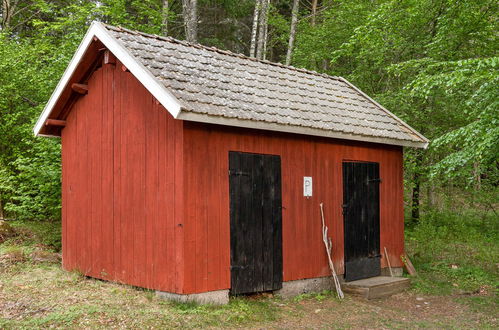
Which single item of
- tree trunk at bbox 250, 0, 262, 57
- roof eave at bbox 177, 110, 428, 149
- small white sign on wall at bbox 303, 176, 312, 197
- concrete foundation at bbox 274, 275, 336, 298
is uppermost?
tree trunk at bbox 250, 0, 262, 57

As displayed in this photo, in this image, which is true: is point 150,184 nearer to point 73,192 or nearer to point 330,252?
point 73,192

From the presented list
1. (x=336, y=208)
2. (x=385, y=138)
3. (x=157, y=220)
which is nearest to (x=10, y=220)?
(x=157, y=220)

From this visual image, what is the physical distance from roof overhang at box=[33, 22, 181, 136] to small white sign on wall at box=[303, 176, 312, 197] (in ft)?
11.3

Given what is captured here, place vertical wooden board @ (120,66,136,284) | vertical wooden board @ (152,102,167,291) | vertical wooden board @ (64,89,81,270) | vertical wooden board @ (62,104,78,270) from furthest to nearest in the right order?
vertical wooden board @ (62,104,78,270)
vertical wooden board @ (64,89,81,270)
vertical wooden board @ (120,66,136,284)
vertical wooden board @ (152,102,167,291)

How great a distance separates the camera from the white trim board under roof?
7.85 meters

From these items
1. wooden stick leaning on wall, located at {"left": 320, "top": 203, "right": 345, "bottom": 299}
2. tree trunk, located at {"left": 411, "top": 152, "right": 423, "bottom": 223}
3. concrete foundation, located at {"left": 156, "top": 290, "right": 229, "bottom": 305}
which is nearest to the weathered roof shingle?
wooden stick leaning on wall, located at {"left": 320, "top": 203, "right": 345, "bottom": 299}

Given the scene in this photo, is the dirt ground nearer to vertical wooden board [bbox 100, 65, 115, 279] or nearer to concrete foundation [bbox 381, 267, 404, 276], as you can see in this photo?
vertical wooden board [bbox 100, 65, 115, 279]

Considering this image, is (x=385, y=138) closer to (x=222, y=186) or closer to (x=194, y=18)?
(x=222, y=186)

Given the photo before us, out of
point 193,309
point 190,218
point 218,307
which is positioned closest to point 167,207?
point 190,218

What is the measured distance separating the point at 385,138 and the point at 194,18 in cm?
985

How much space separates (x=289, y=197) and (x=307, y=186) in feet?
1.78

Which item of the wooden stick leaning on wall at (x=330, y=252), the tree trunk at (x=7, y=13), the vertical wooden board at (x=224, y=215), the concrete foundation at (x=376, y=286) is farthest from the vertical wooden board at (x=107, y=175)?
the tree trunk at (x=7, y=13)

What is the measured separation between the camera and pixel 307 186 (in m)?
9.84

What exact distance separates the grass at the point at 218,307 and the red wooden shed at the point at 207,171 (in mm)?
390
